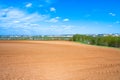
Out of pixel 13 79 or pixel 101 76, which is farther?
pixel 101 76

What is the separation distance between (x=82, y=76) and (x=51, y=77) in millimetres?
1893

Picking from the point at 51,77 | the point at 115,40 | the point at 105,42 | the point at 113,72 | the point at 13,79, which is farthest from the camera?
the point at 105,42

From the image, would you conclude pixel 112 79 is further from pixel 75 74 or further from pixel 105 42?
pixel 105 42

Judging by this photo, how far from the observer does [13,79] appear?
12.1 metres

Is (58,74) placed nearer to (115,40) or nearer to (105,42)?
(115,40)

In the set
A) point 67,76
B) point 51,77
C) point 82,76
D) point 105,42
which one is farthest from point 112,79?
point 105,42

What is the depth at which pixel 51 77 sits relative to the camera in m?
12.9

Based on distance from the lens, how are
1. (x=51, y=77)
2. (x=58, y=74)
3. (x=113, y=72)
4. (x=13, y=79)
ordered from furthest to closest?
(x=113, y=72)
(x=58, y=74)
(x=51, y=77)
(x=13, y=79)

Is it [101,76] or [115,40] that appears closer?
[101,76]

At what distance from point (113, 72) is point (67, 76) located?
11.4ft

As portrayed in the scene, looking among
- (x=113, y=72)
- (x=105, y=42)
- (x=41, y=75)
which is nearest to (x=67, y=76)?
(x=41, y=75)

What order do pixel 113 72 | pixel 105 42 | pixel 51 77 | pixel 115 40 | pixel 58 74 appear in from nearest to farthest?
1. pixel 51 77
2. pixel 58 74
3. pixel 113 72
4. pixel 115 40
5. pixel 105 42

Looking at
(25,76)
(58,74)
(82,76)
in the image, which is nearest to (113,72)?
(82,76)

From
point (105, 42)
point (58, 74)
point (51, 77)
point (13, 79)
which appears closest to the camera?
point (13, 79)
